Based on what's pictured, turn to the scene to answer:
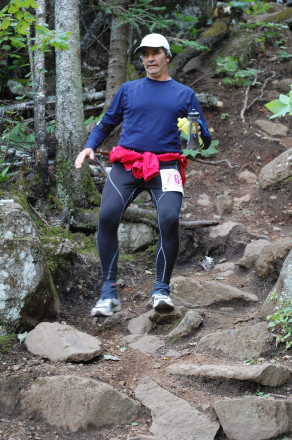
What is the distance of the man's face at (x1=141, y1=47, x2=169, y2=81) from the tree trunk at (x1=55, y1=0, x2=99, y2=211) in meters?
2.35

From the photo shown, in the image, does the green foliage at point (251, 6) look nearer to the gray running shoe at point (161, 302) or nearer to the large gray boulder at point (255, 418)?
the gray running shoe at point (161, 302)

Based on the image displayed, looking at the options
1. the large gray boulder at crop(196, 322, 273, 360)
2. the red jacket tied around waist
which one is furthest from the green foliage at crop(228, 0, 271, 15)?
the large gray boulder at crop(196, 322, 273, 360)

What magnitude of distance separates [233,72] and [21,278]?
736 centimetres

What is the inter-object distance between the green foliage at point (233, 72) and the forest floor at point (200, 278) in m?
0.17

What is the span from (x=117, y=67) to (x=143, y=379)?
6.85m

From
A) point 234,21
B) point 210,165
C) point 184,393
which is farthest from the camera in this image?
point 234,21

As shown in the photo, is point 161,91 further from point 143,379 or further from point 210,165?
point 210,165

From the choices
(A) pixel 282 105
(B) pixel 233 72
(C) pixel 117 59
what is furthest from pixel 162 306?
(B) pixel 233 72

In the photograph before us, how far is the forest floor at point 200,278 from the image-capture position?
10.6 feet

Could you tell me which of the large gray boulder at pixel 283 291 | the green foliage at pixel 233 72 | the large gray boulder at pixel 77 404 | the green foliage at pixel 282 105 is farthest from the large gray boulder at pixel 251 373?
the green foliage at pixel 233 72

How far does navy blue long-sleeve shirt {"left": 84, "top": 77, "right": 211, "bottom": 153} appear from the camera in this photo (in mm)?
4434

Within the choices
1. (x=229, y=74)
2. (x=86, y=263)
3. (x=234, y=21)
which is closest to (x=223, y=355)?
(x=86, y=263)

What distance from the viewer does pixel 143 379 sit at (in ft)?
11.3

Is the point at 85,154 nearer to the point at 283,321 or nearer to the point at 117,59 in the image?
the point at 283,321
